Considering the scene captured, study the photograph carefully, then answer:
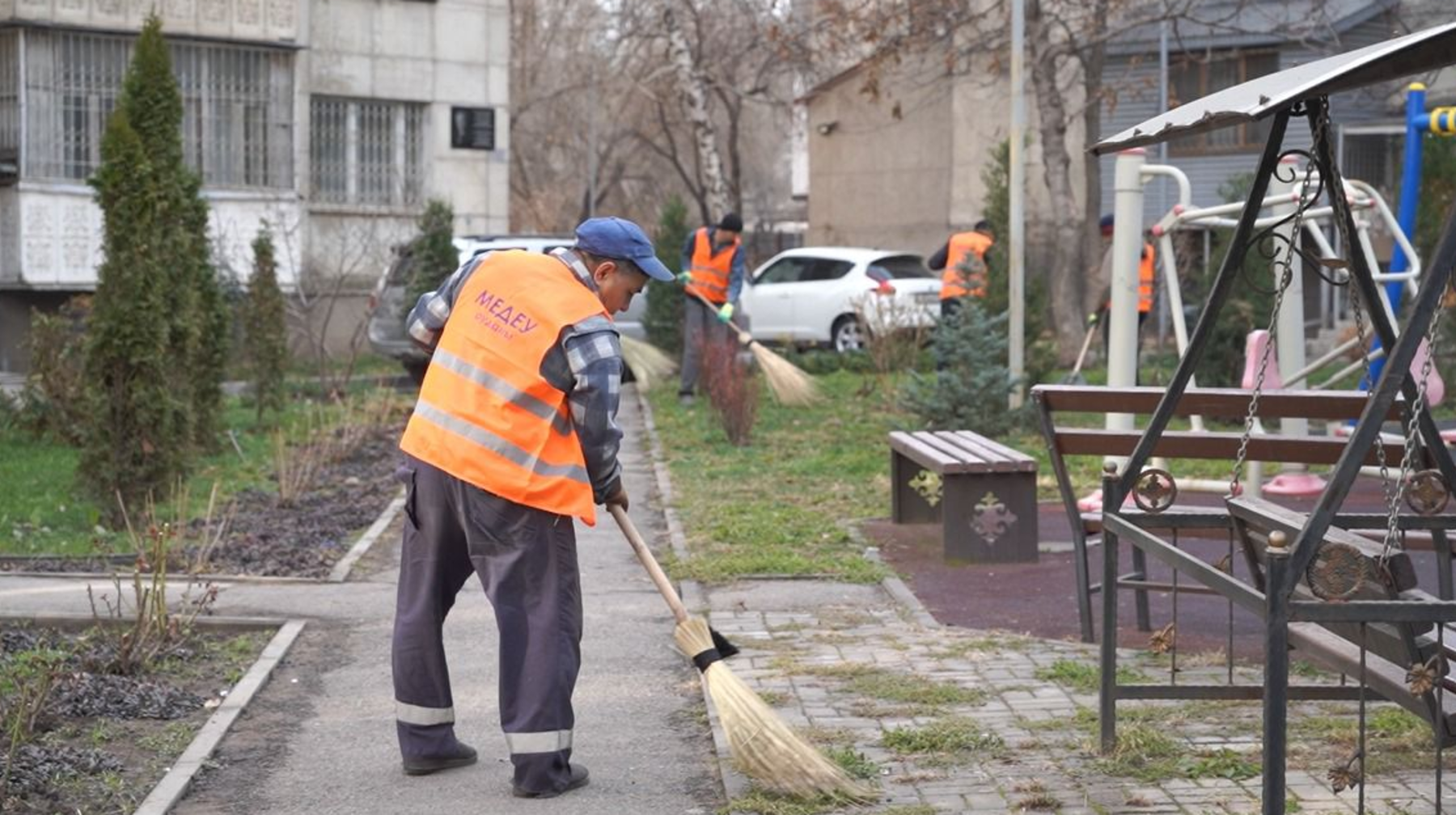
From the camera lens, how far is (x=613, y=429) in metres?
5.39

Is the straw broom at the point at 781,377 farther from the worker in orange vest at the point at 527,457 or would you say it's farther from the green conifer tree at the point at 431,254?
the worker in orange vest at the point at 527,457

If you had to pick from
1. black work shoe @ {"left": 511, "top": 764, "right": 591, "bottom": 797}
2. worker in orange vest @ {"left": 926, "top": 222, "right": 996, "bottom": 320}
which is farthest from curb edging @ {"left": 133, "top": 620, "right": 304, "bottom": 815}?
worker in orange vest @ {"left": 926, "top": 222, "right": 996, "bottom": 320}

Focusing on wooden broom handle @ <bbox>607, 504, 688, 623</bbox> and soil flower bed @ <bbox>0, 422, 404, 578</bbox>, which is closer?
wooden broom handle @ <bbox>607, 504, 688, 623</bbox>

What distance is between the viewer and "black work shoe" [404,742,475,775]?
566 cm

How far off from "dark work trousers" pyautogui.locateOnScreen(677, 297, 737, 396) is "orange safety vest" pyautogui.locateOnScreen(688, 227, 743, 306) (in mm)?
170

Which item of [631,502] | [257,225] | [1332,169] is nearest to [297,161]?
[257,225]

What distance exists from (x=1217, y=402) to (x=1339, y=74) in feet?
8.87

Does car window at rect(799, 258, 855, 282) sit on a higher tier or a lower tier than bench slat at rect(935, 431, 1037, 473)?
higher

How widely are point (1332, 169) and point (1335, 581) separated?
116 cm

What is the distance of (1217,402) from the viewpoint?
672cm

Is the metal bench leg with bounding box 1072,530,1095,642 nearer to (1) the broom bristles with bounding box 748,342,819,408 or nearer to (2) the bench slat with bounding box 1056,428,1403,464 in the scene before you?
(2) the bench slat with bounding box 1056,428,1403,464

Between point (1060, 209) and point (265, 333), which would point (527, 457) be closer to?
point (265, 333)

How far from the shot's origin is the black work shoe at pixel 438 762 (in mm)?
5656

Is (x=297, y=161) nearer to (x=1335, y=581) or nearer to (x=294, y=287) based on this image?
(x=294, y=287)
